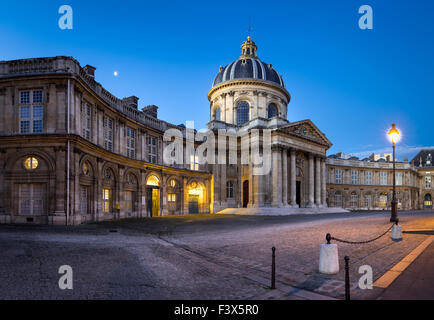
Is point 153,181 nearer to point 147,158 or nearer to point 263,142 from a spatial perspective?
point 147,158

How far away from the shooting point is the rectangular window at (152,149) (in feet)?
96.1

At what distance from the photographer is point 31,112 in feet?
59.4

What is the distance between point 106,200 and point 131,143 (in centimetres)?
657

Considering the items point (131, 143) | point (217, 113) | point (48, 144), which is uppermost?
point (217, 113)

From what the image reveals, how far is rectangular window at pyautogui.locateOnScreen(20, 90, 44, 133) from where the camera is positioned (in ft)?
59.3

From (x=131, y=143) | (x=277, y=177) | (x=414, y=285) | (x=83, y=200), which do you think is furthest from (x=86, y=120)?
(x=277, y=177)

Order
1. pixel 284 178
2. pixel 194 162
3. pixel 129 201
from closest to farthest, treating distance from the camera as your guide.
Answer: pixel 129 201
pixel 194 162
pixel 284 178

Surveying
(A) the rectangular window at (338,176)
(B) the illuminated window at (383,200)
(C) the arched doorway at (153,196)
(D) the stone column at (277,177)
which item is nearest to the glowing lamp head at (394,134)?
(D) the stone column at (277,177)

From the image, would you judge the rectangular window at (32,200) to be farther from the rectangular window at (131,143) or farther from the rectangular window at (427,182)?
the rectangular window at (427,182)

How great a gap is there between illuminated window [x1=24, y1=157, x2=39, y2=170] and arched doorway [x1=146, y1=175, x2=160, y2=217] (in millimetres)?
11614

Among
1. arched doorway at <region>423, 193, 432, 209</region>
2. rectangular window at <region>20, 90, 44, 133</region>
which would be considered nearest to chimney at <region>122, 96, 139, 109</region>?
rectangular window at <region>20, 90, 44, 133</region>

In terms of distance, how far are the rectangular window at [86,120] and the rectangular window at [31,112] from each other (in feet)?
8.54

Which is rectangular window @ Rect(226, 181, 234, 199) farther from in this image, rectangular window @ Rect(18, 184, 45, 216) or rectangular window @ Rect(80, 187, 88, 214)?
rectangular window @ Rect(18, 184, 45, 216)
